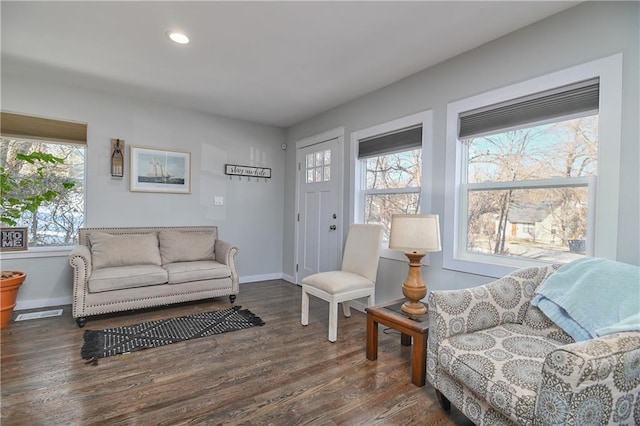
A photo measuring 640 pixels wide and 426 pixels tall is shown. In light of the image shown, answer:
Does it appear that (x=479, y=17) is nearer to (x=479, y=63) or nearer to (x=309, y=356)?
(x=479, y=63)

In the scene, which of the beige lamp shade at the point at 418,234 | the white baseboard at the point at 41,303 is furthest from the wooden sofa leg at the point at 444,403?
the white baseboard at the point at 41,303

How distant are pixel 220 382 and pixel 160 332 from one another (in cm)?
107

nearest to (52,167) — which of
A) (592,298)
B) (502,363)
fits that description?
(502,363)

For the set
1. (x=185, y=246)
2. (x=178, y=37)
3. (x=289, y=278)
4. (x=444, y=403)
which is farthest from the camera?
(x=289, y=278)

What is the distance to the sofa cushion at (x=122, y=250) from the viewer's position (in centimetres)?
315

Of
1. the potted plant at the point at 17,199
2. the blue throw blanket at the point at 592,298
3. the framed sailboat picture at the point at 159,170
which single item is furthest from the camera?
the framed sailboat picture at the point at 159,170

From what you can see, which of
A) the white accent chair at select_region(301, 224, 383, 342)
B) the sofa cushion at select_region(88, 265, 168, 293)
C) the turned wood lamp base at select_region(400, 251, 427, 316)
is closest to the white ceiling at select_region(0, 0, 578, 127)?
the white accent chair at select_region(301, 224, 383, 342)

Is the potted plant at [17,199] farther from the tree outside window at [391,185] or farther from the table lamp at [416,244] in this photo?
the table lamp at [416,244]

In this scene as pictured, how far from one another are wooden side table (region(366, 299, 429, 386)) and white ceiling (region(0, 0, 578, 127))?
2064 mm

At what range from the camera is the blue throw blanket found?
4.53 feet

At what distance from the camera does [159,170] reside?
3.86 metres

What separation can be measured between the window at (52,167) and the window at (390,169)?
10.5ft

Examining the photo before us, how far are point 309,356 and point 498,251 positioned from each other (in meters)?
1.68

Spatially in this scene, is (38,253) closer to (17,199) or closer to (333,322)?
(17,199)
